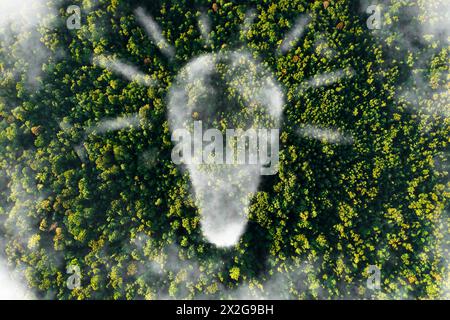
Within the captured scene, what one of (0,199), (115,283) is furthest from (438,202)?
(0,199)

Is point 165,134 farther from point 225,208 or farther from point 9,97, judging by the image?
point 9,97

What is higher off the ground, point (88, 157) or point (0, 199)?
point (88, 157)

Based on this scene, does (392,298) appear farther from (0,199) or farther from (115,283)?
(0,199)
